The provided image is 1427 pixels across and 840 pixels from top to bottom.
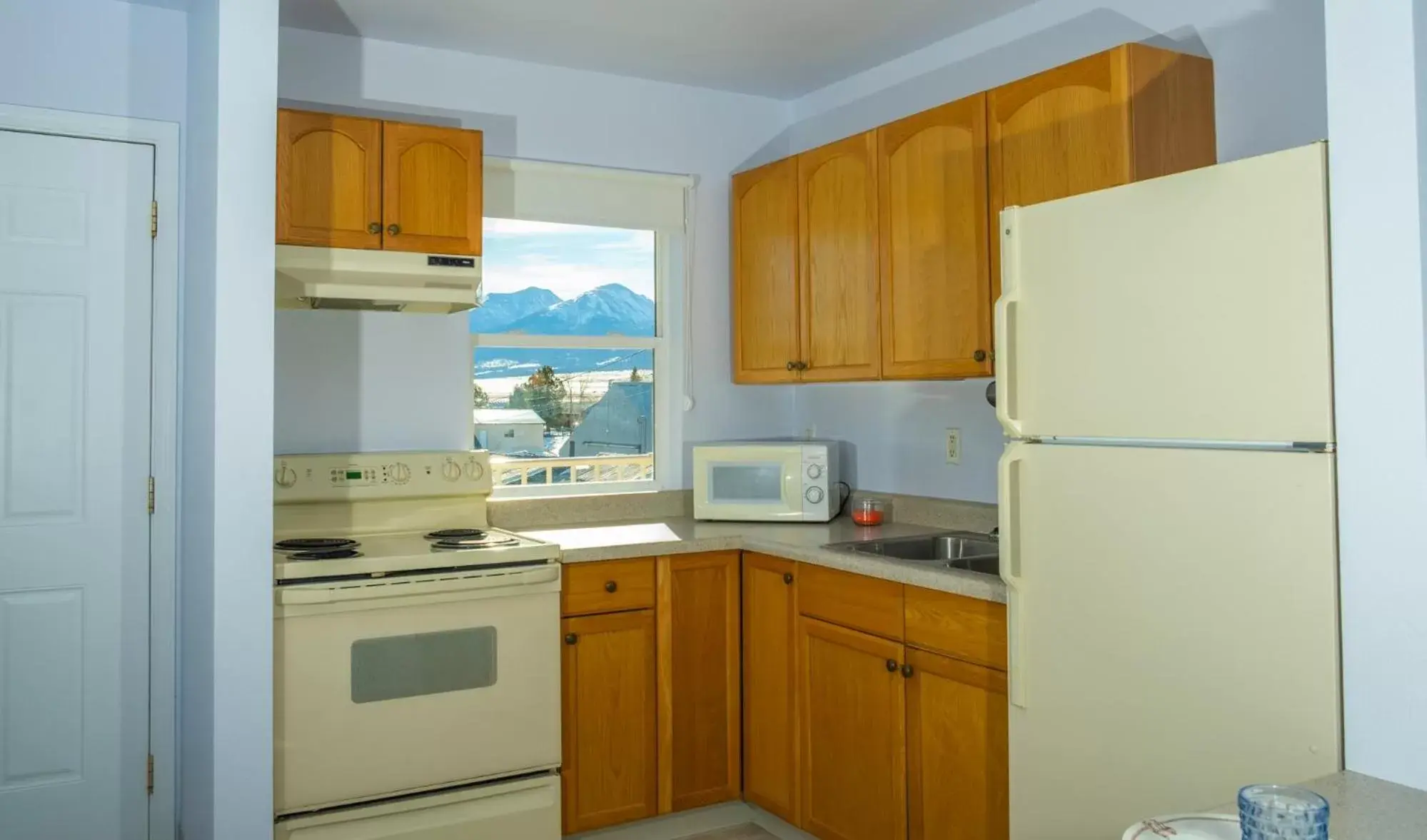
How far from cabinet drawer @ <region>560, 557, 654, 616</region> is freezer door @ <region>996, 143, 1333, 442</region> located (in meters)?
1.39

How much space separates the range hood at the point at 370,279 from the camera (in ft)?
9.73

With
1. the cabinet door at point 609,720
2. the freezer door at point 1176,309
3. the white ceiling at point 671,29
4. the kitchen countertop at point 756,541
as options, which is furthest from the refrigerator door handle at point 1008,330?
the cabinet door at point 609,720

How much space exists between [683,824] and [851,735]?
0.77 meters

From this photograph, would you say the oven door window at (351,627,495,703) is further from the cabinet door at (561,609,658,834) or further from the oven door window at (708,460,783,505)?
the oven door window at (708,460,783,505)

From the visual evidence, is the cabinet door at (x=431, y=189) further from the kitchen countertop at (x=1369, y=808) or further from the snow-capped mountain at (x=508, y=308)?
the kitchen countertop at (x=1369, y=808)

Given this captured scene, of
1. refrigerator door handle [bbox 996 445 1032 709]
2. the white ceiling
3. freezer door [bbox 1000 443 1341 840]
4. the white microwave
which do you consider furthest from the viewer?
the white microwave

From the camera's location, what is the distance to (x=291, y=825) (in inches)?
104

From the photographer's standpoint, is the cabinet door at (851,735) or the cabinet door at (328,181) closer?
the cabinet door at (851,735)

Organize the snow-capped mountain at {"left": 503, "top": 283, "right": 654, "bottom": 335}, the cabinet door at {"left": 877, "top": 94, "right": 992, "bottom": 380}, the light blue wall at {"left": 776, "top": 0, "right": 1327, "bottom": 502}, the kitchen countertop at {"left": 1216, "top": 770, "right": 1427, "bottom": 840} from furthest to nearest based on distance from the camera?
the snow-capped mountain at {"left": 503, "top": 283, "right": 654, "bottom": 335} → the cabinet door at {"left": 877, "top": 94, "right": 992, "bottom": 380} → the light blue wall at {"left": 776, "top": 0, "right": 1327, "bottom": 502} → the kitchen countertop at {"left": 1216, "top": 770, "right": 1427, "bottom": 840}

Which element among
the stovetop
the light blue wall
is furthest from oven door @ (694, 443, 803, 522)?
the stovetop

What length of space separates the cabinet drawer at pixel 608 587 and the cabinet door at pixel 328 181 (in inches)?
44.3

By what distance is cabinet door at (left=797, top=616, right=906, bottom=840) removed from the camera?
2.74 meters

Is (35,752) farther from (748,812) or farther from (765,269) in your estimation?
(765,269)

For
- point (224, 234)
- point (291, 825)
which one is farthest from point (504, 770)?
point (224, 234)
